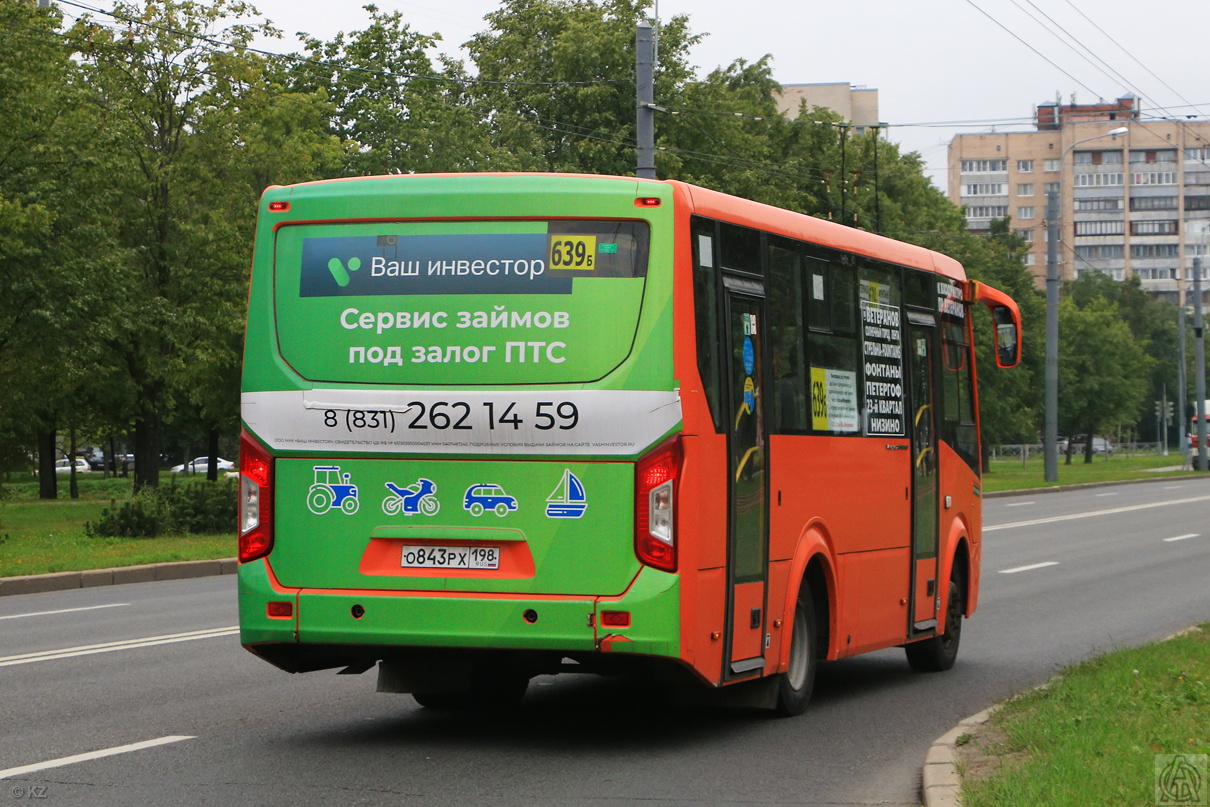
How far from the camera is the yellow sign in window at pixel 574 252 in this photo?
26.6ft

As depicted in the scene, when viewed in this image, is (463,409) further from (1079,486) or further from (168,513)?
(1079,486)

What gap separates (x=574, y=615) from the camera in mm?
7855

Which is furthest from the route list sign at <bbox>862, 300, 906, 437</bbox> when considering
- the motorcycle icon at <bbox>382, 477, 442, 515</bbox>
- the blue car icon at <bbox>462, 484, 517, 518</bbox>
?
the motorcycle icon at <bbox>382, 477, 442, 515</bbox>

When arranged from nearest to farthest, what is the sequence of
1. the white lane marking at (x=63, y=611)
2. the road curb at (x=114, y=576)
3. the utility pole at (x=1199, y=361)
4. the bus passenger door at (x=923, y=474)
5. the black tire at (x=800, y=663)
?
the black tire at (x=800, y=663)
the bus passenger door at (x=923, y=474)
the white lane marking at (x=63, y=611)
the road curb at (x=114, y=576)
the utility pole at (x=1199, y=361)

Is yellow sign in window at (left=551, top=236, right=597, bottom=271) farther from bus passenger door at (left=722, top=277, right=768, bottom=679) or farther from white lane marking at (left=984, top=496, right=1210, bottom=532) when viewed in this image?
white lane marking at (left=984, top=496, right=1210, bottom=532)

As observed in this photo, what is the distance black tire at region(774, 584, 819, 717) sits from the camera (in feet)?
30.8

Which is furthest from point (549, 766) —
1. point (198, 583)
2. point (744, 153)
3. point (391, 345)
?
point (744, 153)

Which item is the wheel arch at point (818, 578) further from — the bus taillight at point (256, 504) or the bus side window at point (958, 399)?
the bus taillight at point (256, 504)

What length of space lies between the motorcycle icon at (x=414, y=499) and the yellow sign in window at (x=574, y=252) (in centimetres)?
118

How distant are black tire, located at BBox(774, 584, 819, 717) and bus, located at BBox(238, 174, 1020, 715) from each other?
0.36m

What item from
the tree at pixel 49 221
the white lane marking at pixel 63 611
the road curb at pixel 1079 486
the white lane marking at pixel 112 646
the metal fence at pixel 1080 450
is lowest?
the metal fence at pixel 1080 450

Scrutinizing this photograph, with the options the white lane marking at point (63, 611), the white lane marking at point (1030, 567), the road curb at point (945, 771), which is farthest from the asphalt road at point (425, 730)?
the white lane marking at point (1030, 567)

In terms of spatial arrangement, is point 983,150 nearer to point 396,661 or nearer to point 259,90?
point 259,90

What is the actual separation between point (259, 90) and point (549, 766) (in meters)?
31.8
